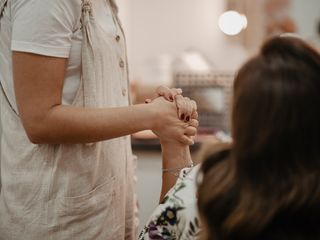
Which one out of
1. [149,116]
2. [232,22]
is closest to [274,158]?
[149,116]

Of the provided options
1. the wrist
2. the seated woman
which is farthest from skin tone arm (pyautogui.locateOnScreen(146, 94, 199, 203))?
the seated woman

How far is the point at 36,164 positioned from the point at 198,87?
82.3 inches

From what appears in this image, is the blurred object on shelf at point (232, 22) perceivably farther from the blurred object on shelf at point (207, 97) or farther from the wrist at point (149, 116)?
the wrist at point (149, 116)

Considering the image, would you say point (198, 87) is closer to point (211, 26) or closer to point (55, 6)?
point (211, 26)

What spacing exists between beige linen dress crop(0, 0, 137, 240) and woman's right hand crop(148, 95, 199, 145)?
0.44 feet

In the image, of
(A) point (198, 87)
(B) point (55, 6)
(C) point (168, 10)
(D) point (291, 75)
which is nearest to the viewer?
(D) point (291, 75)

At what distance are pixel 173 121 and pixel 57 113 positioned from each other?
0.26m

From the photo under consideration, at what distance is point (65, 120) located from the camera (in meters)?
1.13

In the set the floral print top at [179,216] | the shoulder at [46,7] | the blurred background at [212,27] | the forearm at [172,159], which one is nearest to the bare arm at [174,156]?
the forearm at [172,159]

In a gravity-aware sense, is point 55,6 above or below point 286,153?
above

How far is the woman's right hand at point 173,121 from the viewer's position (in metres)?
1.20

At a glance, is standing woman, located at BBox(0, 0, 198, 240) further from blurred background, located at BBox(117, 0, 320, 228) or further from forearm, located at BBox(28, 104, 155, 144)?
blurred background, located at BBox(117, 0, 320, 228)

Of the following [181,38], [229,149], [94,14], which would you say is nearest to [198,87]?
[181,38]

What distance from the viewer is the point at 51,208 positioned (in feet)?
4.00
